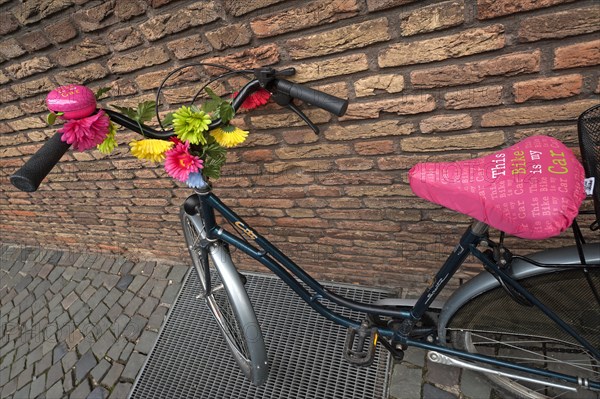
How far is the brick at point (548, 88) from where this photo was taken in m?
1.23

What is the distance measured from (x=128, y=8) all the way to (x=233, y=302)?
1396mm

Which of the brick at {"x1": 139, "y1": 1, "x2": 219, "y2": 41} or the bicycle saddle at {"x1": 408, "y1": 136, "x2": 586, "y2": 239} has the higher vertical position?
the brick at {"x1": 139, "y1": 1, "x2": 219, "y2": 41}

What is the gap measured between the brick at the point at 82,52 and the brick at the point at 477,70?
57.2 inches

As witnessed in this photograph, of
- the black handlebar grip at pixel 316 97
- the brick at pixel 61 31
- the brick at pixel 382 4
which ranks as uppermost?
the brick at pixel 382 4

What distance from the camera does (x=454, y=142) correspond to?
1509 mm

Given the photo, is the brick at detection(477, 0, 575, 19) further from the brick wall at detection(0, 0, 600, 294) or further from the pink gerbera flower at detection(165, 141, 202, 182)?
the pink gerbera flower at detection(165, 141, 202, 182)

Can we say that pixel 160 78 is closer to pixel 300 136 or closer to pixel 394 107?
pixel 300 136

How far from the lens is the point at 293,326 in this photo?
7.47ft

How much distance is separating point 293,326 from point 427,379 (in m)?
0.84

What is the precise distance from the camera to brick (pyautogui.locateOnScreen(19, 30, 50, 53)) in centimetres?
174

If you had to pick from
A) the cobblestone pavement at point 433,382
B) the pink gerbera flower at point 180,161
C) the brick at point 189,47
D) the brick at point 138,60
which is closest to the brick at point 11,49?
the brick at point 138,60

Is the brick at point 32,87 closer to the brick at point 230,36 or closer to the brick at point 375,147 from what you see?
the brick at point 230,36

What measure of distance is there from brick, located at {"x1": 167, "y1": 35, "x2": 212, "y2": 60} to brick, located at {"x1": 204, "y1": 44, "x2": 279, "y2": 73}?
0.05 meters

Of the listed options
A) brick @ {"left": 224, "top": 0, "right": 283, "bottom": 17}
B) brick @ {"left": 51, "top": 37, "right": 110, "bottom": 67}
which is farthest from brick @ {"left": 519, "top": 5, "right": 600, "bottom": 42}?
brick @ {"left": 51, "top": 37, "right": 110, "bottom": 67}
